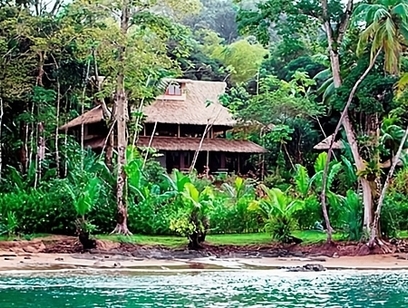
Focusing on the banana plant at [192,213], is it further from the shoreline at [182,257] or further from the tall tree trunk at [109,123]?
the tall tree trunk at [109,123]

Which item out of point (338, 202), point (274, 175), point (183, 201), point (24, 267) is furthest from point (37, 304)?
point (274, 175)

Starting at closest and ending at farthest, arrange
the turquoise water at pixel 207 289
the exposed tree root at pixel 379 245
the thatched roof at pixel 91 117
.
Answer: the turquoise water at pixel 207 289
the exposed tree root at pixel 379 245
the thatched roof at pixel 91 117

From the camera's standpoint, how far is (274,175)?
35406 millimetres

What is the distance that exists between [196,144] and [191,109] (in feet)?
6.42

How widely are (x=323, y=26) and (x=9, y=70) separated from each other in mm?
9773

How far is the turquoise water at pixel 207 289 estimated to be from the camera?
11359 mm

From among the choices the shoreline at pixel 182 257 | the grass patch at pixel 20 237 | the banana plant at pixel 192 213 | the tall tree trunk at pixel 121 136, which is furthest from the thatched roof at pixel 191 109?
the banana plant at pixel 192 213

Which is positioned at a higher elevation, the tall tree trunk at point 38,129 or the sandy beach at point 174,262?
the tall tree trunk at point 38,129

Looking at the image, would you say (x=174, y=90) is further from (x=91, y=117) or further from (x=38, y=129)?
(x=38, y=129)

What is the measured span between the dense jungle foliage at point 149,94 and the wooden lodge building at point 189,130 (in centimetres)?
877

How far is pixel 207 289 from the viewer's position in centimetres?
1286

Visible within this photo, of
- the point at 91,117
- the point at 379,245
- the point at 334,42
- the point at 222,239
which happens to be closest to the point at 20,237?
the point at 222,239

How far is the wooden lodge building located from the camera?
36.2 metres

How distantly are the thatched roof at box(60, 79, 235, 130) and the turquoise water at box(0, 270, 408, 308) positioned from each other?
2044 cm
